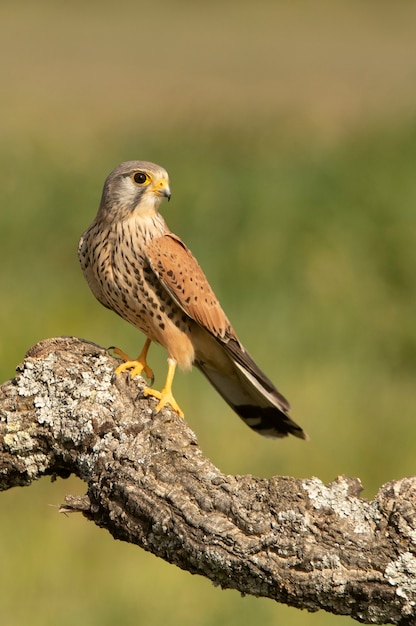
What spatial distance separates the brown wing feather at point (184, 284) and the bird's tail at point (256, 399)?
12 centimetres

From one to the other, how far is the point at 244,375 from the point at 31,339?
2849 millimetres

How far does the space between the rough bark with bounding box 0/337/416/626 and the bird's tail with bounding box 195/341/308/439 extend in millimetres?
1193

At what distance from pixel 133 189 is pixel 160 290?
428mm

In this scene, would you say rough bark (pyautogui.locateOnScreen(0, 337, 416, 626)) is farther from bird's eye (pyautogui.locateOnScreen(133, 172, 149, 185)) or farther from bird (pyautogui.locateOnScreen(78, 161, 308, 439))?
bird's eye (pyautogui.locateOnScreen(133, 172, 149, 185))

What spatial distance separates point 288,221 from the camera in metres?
8.55

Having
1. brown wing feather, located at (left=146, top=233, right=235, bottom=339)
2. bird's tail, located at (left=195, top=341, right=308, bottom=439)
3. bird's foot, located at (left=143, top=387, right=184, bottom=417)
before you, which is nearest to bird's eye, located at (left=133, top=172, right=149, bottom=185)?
brown wing feather, located at (left=146, top=233, right=235, bottom=339)

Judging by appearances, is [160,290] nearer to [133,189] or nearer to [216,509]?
[133,189]

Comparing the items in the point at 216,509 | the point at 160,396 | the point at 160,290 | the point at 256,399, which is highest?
the point at 160,290

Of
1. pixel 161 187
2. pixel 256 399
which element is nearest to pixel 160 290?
pixel 161 187

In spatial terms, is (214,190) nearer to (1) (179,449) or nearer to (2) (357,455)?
(2) (357,455)

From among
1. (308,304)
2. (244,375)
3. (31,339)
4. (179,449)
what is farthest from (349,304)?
(179,449)

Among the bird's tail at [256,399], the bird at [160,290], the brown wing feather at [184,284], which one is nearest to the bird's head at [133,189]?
the bird at [160,290]

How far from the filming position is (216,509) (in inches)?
115

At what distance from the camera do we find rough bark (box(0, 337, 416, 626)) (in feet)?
9.20
